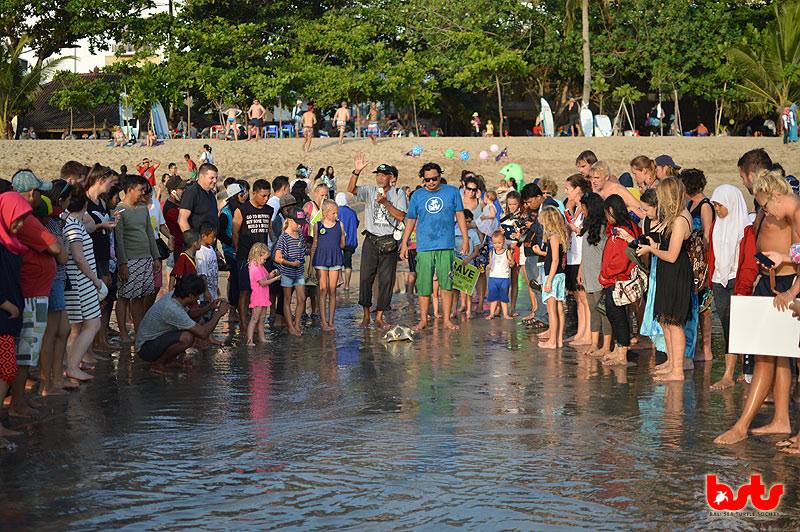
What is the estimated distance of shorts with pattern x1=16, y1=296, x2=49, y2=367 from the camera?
27.6ft

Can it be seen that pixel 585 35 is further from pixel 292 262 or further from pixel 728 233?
pixel 728 233

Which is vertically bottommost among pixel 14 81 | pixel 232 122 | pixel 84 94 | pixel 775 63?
pixel 232 122

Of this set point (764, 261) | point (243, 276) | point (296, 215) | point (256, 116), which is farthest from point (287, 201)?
point (256, 116)

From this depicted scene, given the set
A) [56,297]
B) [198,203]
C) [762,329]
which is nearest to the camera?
[762,329]

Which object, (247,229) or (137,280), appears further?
(247,229)

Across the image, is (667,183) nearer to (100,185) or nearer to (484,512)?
(484,512)

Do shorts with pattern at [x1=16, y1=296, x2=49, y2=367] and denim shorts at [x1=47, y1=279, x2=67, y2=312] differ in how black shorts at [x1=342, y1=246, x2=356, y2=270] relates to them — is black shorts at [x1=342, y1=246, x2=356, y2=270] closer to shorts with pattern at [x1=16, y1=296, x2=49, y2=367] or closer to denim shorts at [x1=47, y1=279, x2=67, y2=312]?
denim shorts at [x1=47, y1=279, x2=67, y2=312]

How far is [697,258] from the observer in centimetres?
999

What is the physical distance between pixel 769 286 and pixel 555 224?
4.29m

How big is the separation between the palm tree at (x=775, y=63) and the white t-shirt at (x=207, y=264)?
1464 inches

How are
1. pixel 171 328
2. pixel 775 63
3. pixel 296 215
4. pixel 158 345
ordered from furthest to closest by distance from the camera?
pixel 775 63 < pixel 296 215 < pixel 171 328 < pixel 158 345

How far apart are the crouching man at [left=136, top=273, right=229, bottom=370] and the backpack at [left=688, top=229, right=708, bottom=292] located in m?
4.59

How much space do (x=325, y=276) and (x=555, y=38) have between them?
37063mm

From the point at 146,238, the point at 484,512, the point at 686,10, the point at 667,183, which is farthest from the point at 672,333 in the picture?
the point at 686,10
